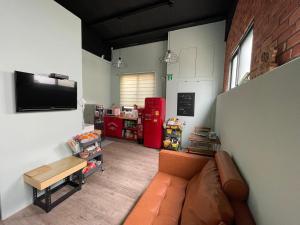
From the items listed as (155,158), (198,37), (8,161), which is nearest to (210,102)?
(198,37)

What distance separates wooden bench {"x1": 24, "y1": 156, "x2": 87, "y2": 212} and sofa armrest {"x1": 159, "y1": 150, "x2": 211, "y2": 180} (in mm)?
1325

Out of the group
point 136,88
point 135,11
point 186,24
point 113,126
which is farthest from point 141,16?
point 113,126

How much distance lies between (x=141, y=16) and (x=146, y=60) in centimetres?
152

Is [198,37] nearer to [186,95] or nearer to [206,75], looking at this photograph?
[206,75]

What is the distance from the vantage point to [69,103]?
7.88 feet

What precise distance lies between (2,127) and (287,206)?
2.57m

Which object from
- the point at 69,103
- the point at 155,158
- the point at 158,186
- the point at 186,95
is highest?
the point at 186,95

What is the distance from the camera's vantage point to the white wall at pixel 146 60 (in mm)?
4855

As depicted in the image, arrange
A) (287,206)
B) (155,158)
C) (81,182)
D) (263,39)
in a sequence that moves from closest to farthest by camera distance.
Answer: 1. (287,206)
2. (263,39)
3. (81,182)
4. (155,158)

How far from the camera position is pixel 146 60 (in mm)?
5074

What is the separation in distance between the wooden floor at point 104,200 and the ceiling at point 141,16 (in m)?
3.72

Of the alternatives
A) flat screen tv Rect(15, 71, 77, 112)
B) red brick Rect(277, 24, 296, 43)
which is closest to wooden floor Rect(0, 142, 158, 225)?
flat screen tv Rect(15, 71, 77, 112)

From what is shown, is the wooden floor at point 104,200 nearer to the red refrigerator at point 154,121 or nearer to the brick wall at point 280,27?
the red refrigerator at point 154,121

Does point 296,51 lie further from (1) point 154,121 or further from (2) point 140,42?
(2) point 140,42
